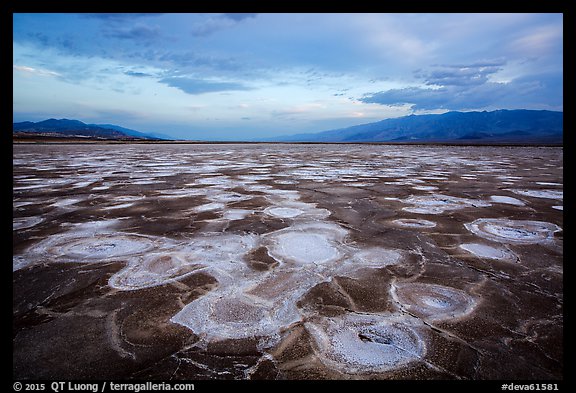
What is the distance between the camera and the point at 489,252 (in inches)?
102

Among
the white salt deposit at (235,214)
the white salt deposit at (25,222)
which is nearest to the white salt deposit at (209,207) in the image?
the white salt deposit at (235,214)

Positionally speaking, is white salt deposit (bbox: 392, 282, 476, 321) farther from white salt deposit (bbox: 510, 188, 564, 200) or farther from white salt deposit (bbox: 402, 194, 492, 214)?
white salt deposit (bbox: 510, 188, 564, 200)

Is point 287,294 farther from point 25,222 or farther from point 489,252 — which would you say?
point 25,222

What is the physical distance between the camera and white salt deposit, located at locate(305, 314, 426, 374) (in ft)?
4.36

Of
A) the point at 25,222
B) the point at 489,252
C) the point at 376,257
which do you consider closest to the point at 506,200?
the point at 489,252

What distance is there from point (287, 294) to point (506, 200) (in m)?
4.45

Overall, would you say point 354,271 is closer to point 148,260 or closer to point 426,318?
point 426,318

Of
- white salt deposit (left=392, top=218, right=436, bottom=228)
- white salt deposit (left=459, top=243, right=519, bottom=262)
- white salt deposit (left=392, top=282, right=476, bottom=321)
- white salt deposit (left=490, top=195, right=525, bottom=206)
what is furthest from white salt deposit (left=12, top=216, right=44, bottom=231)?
white salt deposit (left=490, top=195, right=525, bottom=206)

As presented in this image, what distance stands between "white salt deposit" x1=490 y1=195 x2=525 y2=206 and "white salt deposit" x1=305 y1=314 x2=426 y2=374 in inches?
156

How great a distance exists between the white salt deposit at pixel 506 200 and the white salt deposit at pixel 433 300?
11.1ft

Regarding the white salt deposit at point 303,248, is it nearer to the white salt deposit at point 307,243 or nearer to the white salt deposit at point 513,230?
the white salt deposit at point 307,243

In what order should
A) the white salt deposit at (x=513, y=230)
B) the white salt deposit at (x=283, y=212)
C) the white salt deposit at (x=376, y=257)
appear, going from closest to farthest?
the white salt deposit at (x=376, y=257) → the white salt deposit at (x=513, y=230) → the white salt deposit at (x=283, y=212)

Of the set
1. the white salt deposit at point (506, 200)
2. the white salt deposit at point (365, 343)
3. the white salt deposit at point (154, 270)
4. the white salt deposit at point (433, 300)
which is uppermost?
the white salt deposit at point (506, 200)

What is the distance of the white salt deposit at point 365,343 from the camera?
1.33m
